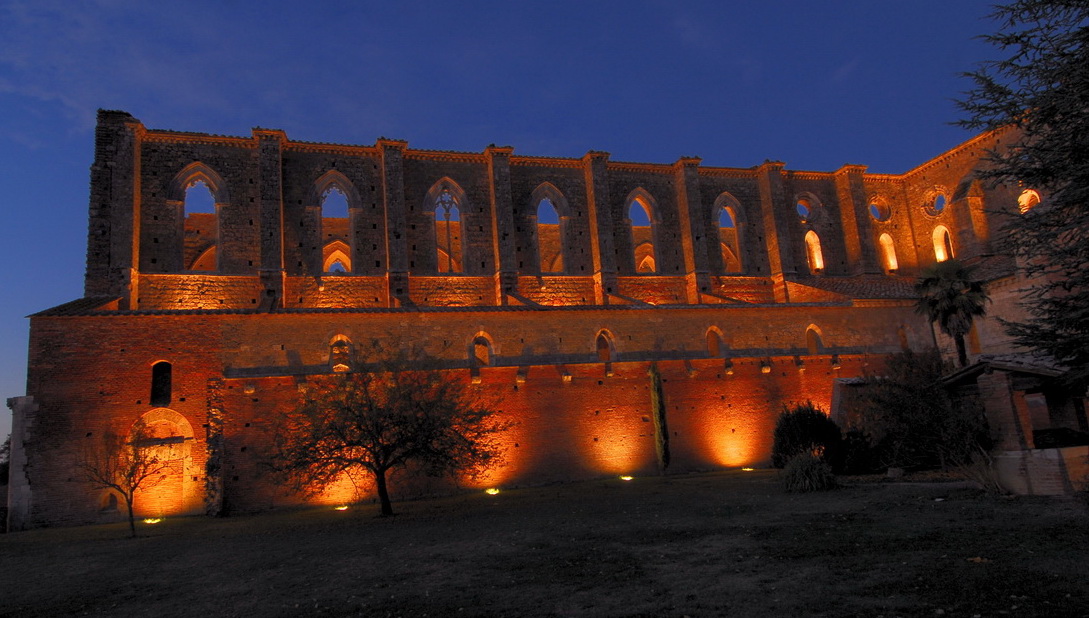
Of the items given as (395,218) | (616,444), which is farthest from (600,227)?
(616,444)

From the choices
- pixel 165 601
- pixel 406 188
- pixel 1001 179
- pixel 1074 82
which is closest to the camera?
pixel 165 601

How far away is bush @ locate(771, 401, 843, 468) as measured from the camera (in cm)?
1897

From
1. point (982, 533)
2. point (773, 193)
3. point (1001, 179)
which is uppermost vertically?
point (773, 193)

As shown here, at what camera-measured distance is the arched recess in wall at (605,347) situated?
24.3 metres

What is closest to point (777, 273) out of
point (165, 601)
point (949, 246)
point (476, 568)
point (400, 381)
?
point (949, 246)

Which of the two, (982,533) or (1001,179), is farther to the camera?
(1001,179)

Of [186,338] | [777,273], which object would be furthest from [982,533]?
[777,273]

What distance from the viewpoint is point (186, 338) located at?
20.7m

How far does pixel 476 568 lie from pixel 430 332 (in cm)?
1379

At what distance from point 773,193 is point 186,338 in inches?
1006

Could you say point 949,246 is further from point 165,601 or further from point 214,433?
point 165,601

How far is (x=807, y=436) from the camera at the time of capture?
19234 mm

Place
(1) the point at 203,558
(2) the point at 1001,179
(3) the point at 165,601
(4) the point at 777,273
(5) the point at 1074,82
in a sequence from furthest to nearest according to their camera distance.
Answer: (4) the point at 777,273 < (1) the point at 203,558 < (2) the point at 1001,179 < (5) the point at 1074,82 < (3) the point at 165,601

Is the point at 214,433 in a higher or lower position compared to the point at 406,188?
lower
